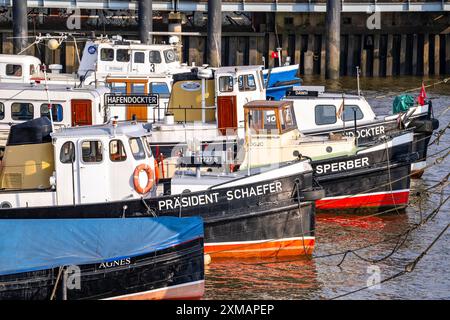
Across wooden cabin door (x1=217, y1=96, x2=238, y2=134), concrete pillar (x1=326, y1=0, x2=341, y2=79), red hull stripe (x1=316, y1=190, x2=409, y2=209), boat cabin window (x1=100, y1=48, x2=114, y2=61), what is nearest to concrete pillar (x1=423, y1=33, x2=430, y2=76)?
concrete pillar (x1=326, y1=0, x2=341, y2=79)

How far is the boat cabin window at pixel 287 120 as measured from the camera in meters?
29.8

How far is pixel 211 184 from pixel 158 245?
4583 millimetres

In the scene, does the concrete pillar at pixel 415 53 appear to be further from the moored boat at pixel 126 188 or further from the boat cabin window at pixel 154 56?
the moored boat at pixel 126 188

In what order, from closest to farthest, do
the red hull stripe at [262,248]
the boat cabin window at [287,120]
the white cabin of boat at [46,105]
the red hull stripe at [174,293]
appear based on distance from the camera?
the red hull stripe at [174,293] < the red hull stripe at [262,248] < the boat cabin window at [287,120] < the white cabin of boat at [46,105]

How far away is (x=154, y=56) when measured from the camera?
3991cm

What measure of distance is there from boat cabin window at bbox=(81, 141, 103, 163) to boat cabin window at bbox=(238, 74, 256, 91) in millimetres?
9055

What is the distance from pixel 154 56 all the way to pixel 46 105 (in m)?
8.21

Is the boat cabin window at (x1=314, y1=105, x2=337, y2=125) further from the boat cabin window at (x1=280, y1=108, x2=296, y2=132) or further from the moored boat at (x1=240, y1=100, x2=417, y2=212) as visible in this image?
the boat cabin window at (x1=280, y1=108, x2=296, y2=132)

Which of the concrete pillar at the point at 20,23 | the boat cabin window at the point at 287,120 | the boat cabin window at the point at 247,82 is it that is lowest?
the boat cabin window at the point at 287,120

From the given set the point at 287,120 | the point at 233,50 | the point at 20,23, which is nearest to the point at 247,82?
the point at 287,120

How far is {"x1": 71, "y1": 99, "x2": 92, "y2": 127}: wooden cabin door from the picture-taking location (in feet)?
105

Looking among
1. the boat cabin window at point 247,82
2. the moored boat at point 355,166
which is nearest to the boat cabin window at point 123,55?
the boat cabin window at point 247,82

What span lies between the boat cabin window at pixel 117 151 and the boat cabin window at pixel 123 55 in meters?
14.4
